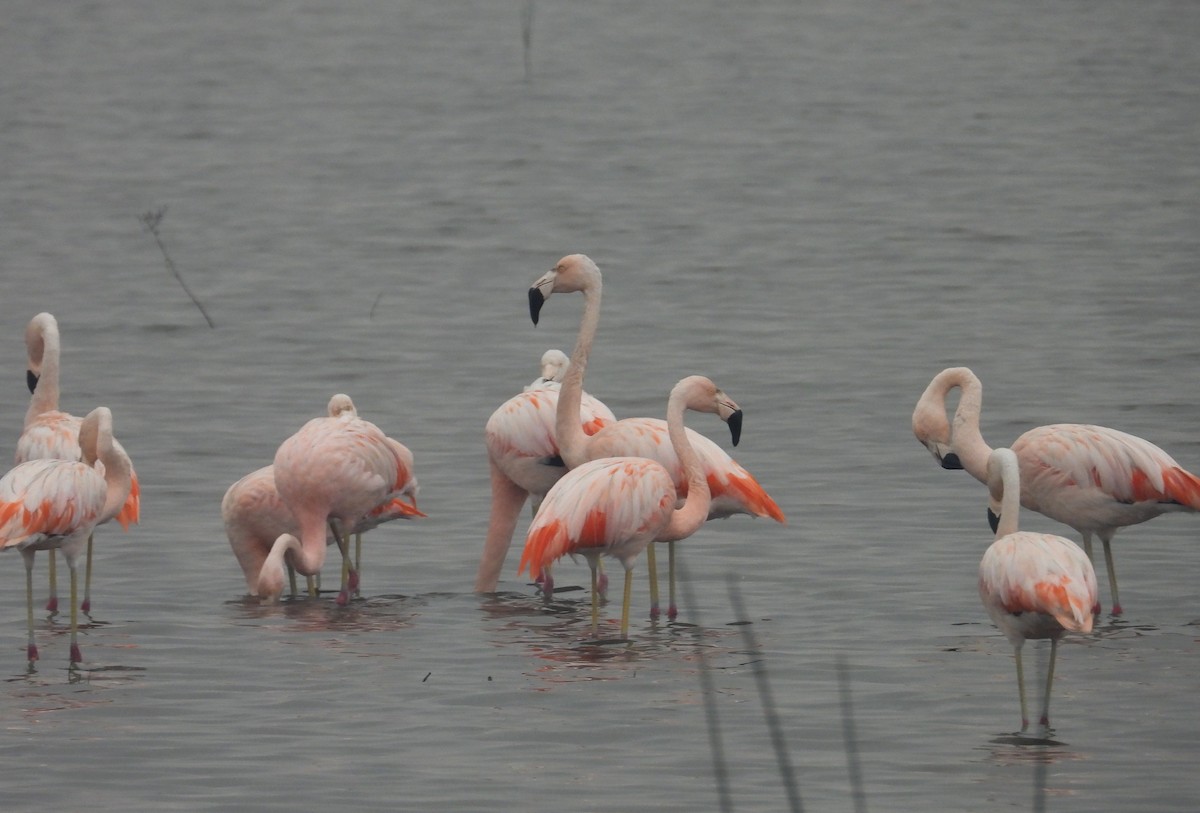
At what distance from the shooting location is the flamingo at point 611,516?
8.25 m

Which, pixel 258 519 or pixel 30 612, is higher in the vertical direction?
pixel 258 519

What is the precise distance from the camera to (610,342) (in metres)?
15.3

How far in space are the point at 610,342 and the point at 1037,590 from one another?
27.7 ft

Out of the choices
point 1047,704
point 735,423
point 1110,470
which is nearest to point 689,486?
point 735,423

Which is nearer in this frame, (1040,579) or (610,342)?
(1040,579)

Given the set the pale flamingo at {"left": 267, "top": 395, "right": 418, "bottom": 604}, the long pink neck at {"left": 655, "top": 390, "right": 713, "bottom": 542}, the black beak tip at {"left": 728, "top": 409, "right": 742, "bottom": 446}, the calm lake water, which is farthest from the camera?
the pale flamingo at {"left": 267, "top": 395, "right": 418, "bottom": 604}

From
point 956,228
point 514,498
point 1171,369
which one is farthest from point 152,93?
point 514,498

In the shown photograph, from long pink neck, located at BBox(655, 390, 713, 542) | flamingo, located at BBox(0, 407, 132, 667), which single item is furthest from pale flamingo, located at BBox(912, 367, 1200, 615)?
flamingo, located at BBox(0, 407, 132, 667)

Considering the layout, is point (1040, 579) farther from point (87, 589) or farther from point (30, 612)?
point (87, 589)

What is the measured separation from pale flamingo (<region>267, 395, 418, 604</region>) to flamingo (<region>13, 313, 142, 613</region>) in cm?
67

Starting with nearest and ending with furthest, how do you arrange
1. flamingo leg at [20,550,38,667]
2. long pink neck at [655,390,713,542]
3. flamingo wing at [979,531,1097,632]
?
1. flamingo wing at [979,531,1097,632]
2. flamingo leg at [20,550,38,667]
3. long pink neck at [655,390,713,542]

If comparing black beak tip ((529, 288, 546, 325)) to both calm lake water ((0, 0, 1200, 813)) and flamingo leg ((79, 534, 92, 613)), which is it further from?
flamingo leg ((79, 534, 92, 613))

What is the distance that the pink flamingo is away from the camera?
9523mm

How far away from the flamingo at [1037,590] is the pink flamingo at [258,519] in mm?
3251
